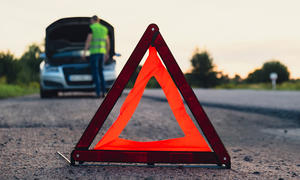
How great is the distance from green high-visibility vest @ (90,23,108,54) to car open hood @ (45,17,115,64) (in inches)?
39.9

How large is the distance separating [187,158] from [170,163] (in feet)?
0.45

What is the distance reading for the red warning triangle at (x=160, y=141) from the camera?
2521mm

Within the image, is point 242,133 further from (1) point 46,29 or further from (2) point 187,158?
(1) point 46,29

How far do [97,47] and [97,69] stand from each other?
668 millimetres

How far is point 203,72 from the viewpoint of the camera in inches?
2201

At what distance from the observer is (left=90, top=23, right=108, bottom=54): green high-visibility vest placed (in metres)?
9.41

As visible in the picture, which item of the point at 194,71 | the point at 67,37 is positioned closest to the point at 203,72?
the point at 194,71

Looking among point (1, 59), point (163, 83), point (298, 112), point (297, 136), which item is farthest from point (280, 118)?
point (1, 59)

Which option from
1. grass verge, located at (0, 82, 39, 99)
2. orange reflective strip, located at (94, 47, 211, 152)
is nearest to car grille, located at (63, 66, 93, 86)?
grass verge, located at (0, 82, 39, 99)

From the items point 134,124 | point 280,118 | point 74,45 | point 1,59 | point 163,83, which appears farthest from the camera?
point 1,59

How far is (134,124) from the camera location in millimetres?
5059

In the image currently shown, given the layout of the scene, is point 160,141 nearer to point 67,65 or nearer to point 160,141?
point 160,141

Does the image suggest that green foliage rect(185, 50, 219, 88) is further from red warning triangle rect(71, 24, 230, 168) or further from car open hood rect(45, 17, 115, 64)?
red warning triangle rect(71, 24, 230, 168)

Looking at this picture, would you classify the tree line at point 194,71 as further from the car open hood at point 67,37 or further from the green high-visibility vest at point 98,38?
the green high-visibility vest at point 98,38
